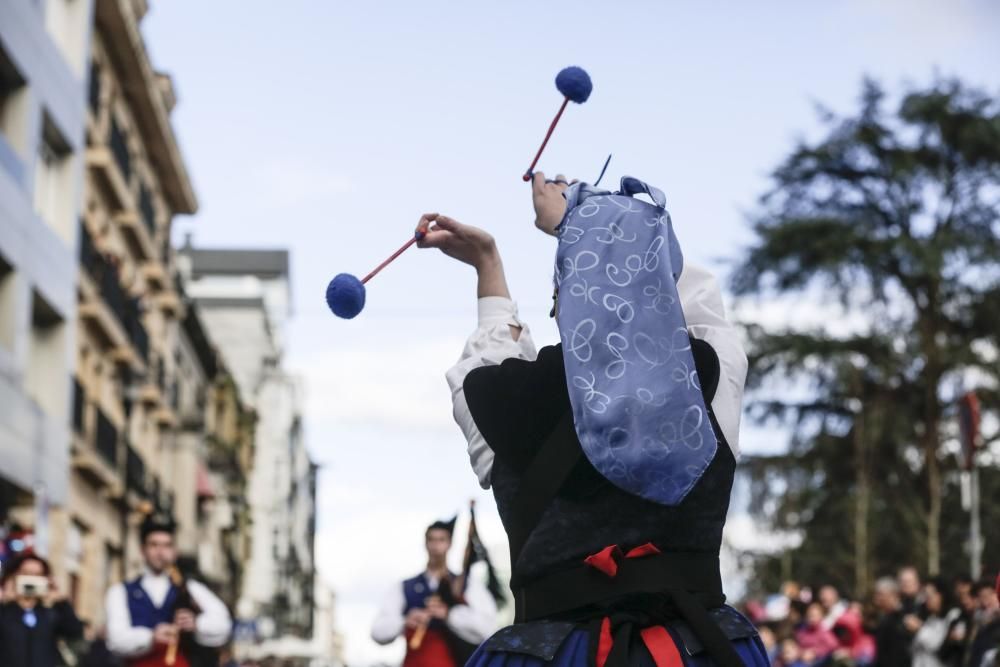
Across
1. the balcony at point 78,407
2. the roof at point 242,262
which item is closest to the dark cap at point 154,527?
the balcony at point 78,407

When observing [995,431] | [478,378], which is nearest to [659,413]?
[478,378]

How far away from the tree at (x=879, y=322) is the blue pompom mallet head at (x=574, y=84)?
94.1 ft

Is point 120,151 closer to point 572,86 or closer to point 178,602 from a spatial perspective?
point 178,602

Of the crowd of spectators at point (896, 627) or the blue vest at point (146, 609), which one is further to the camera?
the crowd of spectators at point (896, 627)

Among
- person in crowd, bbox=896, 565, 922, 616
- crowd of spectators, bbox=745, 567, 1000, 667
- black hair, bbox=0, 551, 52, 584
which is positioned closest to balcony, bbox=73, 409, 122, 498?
crowd of spectators, bbox=745, 567, 1000, 667

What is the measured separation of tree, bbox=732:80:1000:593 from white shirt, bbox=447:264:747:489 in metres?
28.7

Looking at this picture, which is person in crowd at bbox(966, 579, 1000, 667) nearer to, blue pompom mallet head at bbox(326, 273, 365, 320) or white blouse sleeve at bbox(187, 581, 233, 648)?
white blouse sleeve at bbox(187, 581, 233, 648)

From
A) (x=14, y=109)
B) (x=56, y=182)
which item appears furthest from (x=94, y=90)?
(x=14, y=109)

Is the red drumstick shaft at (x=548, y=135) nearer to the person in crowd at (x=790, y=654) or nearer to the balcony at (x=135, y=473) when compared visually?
the person in crowd at (x=790, y=654)

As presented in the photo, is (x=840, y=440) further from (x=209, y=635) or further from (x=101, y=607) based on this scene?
(x=209, y=635)

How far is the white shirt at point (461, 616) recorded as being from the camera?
404 inches

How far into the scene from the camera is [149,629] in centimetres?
1009

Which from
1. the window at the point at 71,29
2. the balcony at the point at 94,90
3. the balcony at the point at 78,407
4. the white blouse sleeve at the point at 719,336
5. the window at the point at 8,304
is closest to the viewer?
the white blouse sleeve at the point at 719,336

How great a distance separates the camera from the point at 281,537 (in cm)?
9581
